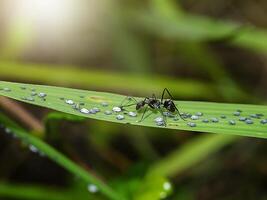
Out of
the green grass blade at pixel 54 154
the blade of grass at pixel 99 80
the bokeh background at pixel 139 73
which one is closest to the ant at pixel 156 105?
the green grass blade at pixel 54 154

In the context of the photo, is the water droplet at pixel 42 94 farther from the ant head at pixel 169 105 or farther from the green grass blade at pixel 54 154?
the ant head at pixel 169 105

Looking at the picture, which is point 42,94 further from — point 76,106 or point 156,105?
point 156,105

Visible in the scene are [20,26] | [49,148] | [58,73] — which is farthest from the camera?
[20,26]

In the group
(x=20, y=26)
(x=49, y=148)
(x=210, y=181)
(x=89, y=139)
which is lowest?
(x=210, y=181)

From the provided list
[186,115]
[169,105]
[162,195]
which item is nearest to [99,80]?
[162,195]

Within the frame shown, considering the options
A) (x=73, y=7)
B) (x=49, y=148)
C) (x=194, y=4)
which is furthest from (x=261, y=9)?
(x=49, y=148)

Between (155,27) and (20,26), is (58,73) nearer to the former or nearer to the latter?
(20,26)

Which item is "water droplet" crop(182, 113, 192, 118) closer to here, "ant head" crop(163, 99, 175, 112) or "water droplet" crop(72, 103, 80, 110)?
"ant head" crop(163, 99, 175, 112)
